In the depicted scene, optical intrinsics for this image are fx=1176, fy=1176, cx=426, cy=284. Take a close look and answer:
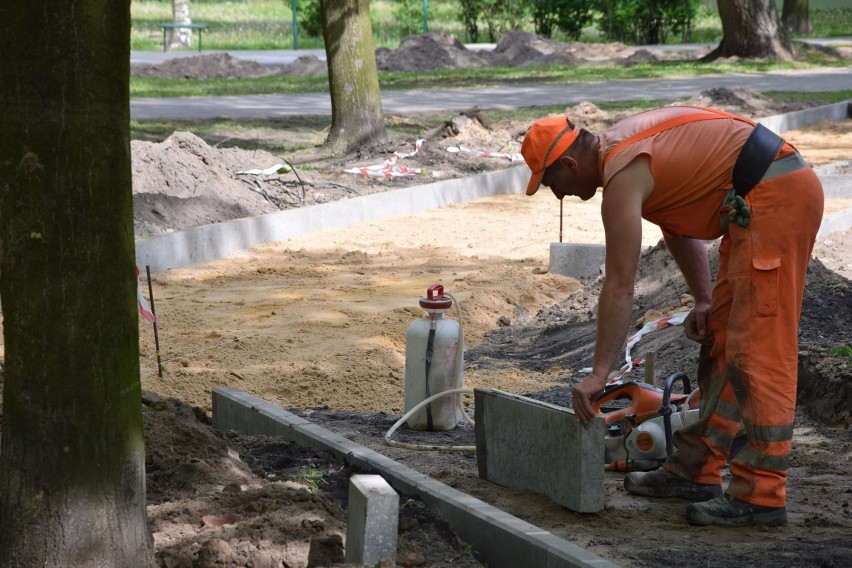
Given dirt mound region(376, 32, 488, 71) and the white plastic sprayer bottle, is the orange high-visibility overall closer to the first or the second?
the white plastic sprayer bottle

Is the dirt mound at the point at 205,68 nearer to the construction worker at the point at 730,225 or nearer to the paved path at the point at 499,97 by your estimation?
the paved path at the point at 499,97

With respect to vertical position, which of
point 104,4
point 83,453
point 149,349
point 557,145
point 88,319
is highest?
point 104,4

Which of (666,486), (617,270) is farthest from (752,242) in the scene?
(666,486)

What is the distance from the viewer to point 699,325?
473cm

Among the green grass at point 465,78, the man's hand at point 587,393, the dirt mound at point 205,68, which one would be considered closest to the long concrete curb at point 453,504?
the man's hand at point 587,393

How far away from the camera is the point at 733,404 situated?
4.56 meters

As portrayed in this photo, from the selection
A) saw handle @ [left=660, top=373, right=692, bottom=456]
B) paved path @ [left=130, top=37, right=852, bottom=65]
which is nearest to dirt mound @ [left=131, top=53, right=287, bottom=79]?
paved path @ [left=130, top=37, right=852, bottom=65]

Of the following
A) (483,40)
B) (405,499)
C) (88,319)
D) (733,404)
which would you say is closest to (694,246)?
(733,404)

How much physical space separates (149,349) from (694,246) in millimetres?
4050

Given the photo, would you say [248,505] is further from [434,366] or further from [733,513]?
[434,366]

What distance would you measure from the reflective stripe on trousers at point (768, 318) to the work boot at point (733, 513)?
31 mm

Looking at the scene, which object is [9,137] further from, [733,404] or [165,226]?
[165,226]

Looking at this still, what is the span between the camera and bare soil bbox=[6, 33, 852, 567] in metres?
4.05

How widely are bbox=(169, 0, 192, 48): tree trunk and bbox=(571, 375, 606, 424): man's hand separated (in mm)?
35419
